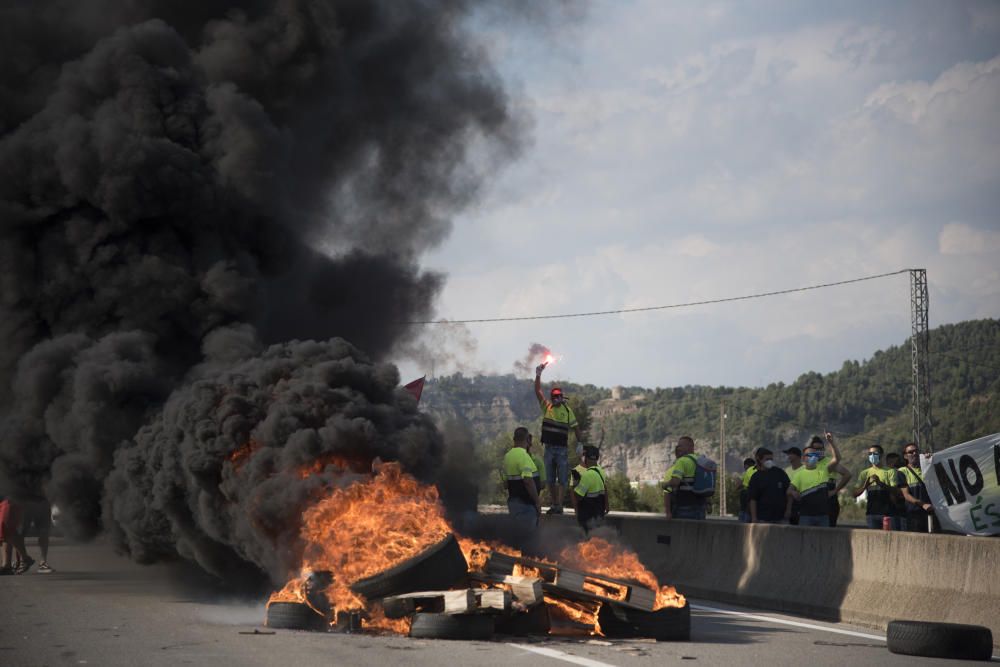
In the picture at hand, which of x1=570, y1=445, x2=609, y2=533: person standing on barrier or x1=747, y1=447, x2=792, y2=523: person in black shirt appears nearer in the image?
x1=747, y1=447, x2=792, y2=523: person in black shirt

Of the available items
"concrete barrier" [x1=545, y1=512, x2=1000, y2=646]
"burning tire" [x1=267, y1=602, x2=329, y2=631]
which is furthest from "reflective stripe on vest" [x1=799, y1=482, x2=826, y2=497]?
"burning tire" [x1=267, y1=602, x2=329, y2=631]

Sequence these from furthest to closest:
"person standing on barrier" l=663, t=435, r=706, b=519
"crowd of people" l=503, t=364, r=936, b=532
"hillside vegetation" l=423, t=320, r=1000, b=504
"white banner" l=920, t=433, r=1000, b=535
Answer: "hillside vegetation" l=423, t=320, r=1000, b=504 → "person standing on barrier" l=663, t=435, r=706, b=519 → "crowd of people" l=503, t=364, r=936, b=532 → "white banner" l=920, t=433, r=1000, b=535

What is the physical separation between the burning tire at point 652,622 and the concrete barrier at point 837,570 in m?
2.58

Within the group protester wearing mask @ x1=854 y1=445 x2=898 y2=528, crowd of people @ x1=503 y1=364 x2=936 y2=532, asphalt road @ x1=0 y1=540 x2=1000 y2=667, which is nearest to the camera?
asphalt road @ x1=0 y1=540 x2=1000 y2=667

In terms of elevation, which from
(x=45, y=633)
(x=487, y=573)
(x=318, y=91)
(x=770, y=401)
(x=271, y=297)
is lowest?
(x=45, y=633)

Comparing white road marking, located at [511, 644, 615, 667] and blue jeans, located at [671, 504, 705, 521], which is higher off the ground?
blue jeans, located at [671, 504, 705, 521]

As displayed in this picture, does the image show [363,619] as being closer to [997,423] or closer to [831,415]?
[997,423]

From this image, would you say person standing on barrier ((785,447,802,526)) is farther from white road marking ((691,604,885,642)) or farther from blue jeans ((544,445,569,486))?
blue jeans ((544,445,569,486))

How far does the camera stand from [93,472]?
1645 cm

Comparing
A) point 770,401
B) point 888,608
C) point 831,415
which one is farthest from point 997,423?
point 888,608

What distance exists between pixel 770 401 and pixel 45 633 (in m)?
134

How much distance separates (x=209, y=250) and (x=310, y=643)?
10920 mm

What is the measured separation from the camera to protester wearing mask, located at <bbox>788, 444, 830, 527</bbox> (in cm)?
1564

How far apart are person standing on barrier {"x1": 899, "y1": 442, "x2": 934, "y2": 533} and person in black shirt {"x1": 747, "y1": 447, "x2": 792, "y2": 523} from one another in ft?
4.83
